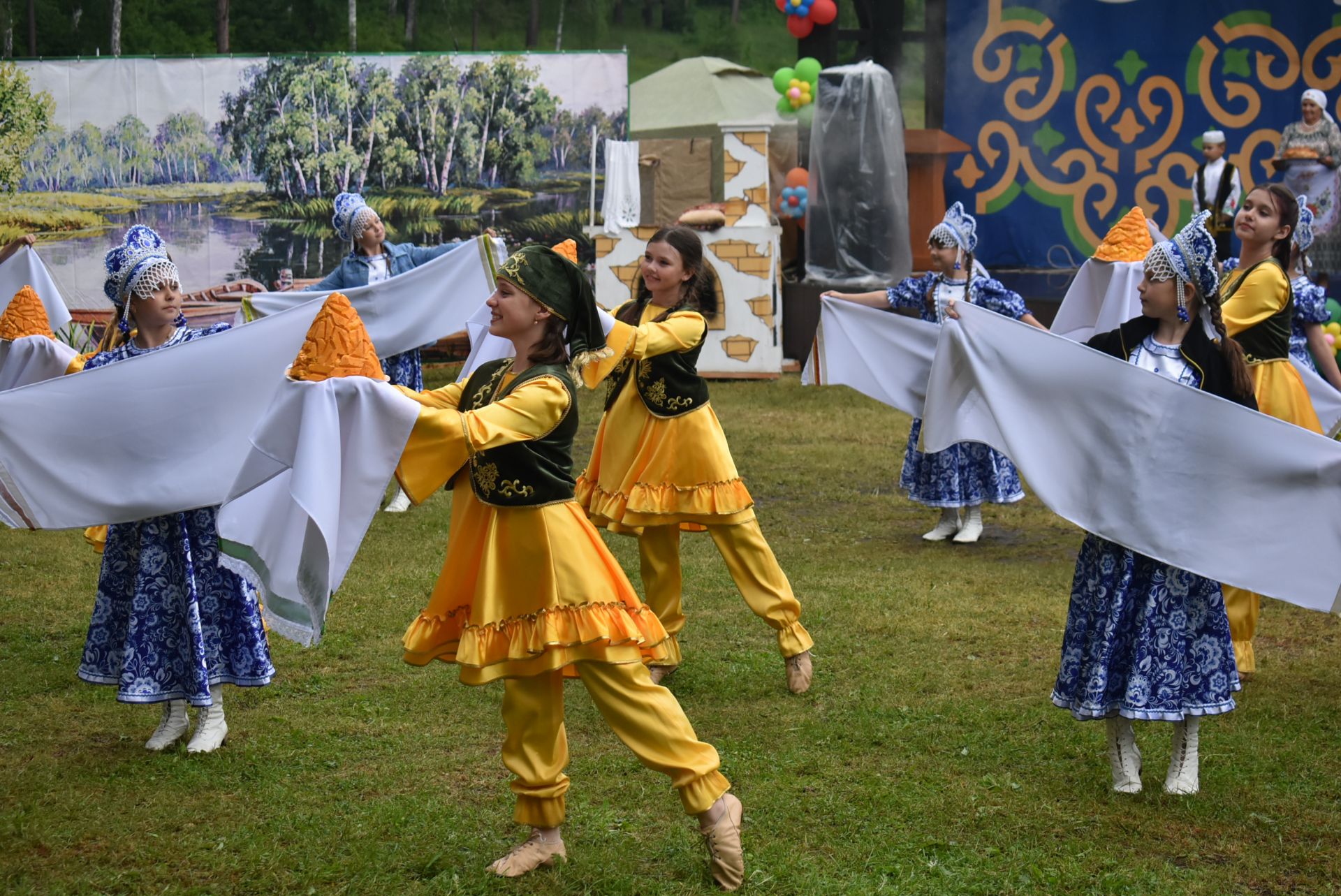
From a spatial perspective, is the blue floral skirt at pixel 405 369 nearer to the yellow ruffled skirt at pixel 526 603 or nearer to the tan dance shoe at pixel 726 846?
the yellow ruffled skirt at pixel 526 603

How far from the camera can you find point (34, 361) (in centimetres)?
507

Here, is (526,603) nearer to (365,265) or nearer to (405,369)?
(365,265)

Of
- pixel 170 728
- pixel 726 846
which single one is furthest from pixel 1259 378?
pixel 170 728

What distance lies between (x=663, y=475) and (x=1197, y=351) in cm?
208

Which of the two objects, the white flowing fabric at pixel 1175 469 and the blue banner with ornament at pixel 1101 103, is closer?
the white flowing fabric at pixel 1175 469

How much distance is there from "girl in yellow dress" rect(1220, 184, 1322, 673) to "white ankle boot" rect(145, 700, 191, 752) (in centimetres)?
409

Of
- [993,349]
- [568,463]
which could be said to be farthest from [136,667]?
[993,349]

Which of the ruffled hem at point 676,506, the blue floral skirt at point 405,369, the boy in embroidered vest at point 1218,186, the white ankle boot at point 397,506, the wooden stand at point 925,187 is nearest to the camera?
the ruffled hem at point 676,506

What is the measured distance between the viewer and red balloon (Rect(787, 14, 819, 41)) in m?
15.7

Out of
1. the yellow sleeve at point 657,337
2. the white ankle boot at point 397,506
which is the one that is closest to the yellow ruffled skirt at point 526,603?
the yellow sleeve at point 657,337

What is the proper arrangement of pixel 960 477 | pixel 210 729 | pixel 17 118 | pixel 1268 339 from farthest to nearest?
pixel 17 118 < pixel 960 477 < pixel 1268 339 < pixel 210 729

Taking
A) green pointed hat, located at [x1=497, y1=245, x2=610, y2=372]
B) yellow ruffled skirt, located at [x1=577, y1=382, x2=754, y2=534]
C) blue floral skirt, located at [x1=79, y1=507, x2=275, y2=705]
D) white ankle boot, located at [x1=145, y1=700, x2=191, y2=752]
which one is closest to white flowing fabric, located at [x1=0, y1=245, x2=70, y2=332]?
blue floral skirt, located at [x1=79, y1=507, x2=275, y2=705]

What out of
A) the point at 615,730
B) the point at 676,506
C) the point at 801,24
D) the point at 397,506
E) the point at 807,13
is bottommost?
the point at 397,506

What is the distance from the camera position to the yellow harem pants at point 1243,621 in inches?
224
